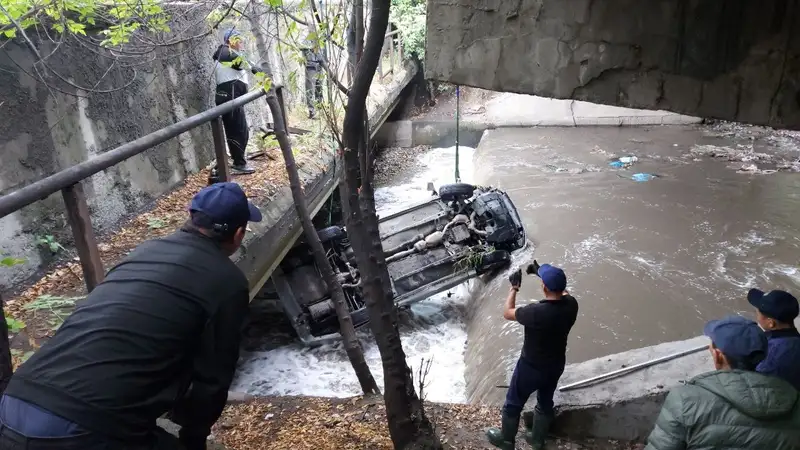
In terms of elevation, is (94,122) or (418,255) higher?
(94,122)

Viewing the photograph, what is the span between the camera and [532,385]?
4.02m

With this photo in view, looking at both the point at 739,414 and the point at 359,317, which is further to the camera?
the point at 359,317

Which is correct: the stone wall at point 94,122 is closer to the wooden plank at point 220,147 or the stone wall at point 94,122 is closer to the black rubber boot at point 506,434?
the wooden plank at point 220,147

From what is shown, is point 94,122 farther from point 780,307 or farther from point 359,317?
point 780,307

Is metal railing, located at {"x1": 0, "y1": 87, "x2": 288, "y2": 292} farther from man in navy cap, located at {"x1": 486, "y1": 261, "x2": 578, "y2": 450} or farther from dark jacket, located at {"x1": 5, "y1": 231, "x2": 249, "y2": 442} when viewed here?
man in navy cap, located at {"x1": 486, "y1": 261, "x2": 578, "y2": 450}

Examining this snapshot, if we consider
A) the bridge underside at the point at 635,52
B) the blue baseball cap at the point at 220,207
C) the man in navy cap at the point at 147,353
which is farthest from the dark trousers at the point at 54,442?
the bridge underside at the point at 635,52

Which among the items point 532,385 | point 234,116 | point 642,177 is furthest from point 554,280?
point 642,177

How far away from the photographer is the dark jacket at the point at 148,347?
1869mm

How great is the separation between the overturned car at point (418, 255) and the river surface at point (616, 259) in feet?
1.97

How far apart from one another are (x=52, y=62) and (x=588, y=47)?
538 cm

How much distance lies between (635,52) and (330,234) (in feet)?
19.9

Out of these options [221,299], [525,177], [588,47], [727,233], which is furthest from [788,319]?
[525,177]

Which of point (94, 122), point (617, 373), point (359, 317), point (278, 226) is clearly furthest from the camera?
point (359, 317)

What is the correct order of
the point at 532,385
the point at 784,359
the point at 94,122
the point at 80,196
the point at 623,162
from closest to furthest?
the point at 80,196 → the point at 784,359 → the point at 532,385 → the point at 94,122 → the point at 623,162
